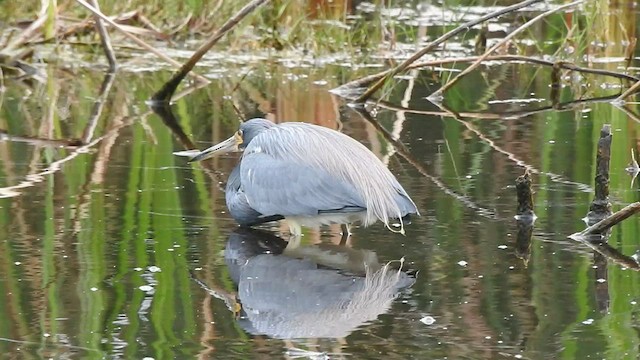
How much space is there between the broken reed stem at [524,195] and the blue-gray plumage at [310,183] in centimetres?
43

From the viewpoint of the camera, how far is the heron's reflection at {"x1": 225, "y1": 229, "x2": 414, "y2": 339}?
12.7ft

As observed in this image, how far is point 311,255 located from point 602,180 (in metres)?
1.15

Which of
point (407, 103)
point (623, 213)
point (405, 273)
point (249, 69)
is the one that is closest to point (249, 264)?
point (405, 273)

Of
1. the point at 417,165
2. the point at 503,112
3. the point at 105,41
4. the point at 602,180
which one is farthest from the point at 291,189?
the point at 105,41

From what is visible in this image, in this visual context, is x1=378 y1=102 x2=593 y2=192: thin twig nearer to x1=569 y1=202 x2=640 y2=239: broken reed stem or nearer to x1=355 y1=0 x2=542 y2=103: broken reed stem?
x1=355 y1=0 x2=542 y2=103: broken reed stem

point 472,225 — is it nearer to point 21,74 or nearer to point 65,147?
point 65,147

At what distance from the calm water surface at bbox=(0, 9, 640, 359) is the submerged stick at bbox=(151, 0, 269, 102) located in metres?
0.31

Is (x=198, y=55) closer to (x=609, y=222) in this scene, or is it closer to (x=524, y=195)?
(x=524, y=195)

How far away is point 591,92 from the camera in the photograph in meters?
9.08

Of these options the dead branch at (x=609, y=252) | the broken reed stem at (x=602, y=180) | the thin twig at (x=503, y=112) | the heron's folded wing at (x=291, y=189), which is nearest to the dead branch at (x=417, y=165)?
the thin twig at (x=503, y=112)

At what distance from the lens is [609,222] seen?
476 centimetres

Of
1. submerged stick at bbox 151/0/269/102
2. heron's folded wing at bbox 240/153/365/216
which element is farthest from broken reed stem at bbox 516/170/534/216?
submerged stick at bbox 151/0/269/102

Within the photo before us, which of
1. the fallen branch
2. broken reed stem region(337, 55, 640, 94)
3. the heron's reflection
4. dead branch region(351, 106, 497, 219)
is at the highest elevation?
broken reed stem region(337, 55, 640, 94)

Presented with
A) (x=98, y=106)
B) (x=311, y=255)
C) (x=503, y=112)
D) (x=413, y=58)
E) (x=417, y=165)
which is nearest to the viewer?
(x=311, y=255)
